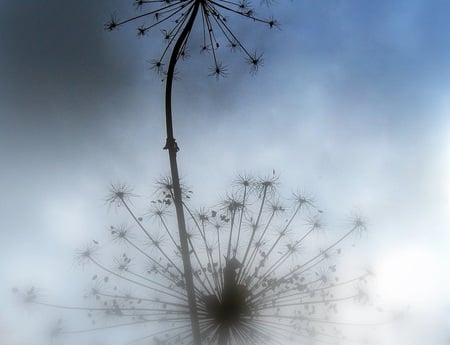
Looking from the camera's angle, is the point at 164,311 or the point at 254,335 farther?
the point at 254,335

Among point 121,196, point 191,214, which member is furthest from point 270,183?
point 121,196

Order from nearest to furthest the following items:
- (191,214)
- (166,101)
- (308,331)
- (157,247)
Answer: (166,101) < (157,247) < (191,214) < (308,331)

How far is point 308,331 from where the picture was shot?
50.8 feet

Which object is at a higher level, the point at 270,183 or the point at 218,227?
the point at 270,183

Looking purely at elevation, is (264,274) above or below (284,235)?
below

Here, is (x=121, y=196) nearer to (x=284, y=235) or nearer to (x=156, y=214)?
(x=156, y=214)

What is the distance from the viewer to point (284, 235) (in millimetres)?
15164

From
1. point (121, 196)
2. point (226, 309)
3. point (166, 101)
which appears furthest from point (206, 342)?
point (166, 101)

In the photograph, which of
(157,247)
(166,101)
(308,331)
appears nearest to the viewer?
(166,101)

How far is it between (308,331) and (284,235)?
343cm

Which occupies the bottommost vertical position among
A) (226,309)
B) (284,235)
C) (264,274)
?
(226,309)

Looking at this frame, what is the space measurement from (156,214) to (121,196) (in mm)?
1214

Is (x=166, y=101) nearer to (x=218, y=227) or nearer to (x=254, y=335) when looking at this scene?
(x=218, y=227)

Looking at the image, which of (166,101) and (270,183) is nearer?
(166,101)
